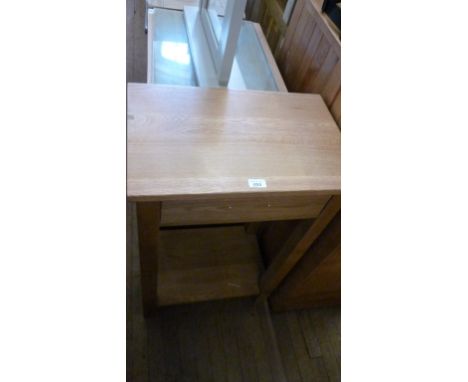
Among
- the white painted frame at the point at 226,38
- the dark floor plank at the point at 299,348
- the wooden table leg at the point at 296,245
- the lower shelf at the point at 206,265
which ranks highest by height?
the white painted frame at the point at 226,38

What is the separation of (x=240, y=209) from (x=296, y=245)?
28 cm

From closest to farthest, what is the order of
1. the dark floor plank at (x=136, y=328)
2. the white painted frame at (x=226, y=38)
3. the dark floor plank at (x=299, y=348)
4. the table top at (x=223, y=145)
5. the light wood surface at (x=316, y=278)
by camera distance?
the table top at (x=223, y=145) < the white painted frame at (x=226, y=38) < the light wood surface at (x=316, y=278) < the dark floor plank at (x=136, y=328) < the dark floor plank at (x=299, y=348)

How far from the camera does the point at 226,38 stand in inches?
32.0

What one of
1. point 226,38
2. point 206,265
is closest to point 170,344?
point 206,265

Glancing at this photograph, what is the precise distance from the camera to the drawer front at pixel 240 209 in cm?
67

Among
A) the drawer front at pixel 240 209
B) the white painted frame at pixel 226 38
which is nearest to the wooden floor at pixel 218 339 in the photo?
the white painted frame at pixel 226 38

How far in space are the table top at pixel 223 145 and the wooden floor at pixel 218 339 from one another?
17.9 inches

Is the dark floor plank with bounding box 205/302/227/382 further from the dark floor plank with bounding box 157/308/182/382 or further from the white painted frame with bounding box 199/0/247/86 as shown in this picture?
the white painted frame with bounding box 199/0/247/86

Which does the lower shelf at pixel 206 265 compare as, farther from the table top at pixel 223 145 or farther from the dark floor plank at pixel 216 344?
the table top at pixel 223 145

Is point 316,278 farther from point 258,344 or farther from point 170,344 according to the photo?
point 170,344

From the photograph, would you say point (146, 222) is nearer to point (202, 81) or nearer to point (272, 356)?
point (202, 81)
